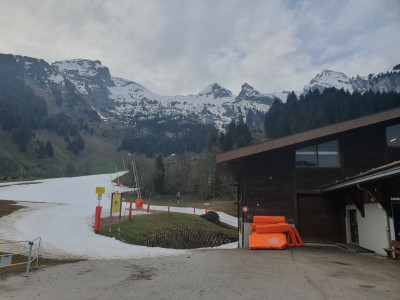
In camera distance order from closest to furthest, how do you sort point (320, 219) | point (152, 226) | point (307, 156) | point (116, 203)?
1. point (320, 219)
2. point (307, 156)
3. point (116, 203)
4. point (152, 226)

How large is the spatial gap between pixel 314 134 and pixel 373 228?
568cm

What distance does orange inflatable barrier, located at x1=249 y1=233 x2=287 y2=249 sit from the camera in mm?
14984

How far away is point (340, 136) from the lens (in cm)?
1833

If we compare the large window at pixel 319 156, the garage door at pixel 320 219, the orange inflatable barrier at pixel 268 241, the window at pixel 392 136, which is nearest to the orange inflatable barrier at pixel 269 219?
the orange inflatable barrier at pixel 268 241

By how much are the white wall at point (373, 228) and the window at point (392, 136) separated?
4.84 metres

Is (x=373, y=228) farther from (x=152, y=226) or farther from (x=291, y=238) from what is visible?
(x=152, y=226)

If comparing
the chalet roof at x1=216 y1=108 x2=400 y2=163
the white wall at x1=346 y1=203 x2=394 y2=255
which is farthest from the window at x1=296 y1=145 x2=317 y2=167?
the white wall at x1=346 y1=203 x2=394 y2=255

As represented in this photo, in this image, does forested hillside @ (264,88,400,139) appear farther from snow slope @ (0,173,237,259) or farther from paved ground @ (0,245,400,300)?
paved ground @ (0,245,400,300)

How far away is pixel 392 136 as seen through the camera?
1805 centimetres

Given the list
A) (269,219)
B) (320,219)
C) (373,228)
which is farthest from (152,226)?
(373,228)

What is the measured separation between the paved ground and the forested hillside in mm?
69404

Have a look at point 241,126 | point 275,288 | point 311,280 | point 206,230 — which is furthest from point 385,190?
point 241,126

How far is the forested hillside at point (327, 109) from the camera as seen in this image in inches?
3140

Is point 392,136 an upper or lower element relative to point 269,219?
upper
